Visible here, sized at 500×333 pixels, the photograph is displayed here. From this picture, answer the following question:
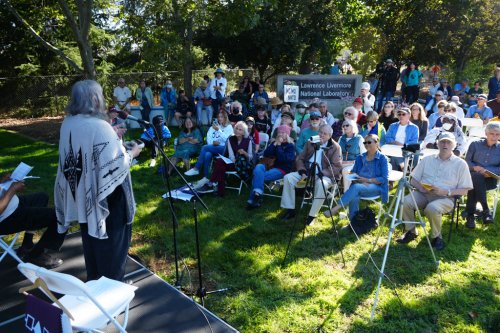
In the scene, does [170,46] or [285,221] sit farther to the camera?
[170,46]

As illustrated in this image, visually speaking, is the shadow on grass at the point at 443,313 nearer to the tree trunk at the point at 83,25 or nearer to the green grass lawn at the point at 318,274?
the green grass lawn at the point at 318,274

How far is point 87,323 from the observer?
91.0 inches

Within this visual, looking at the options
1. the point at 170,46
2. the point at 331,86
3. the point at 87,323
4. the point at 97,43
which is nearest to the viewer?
the point at 87,323

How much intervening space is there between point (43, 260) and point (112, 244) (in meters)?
1.65

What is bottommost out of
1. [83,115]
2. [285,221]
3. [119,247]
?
[285,221]

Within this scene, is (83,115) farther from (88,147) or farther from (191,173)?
(191,173)

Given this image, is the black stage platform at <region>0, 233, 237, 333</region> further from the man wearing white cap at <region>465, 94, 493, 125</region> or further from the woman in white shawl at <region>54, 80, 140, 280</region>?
the man wearing white cap at <region>465, 94, 493, 125</region>

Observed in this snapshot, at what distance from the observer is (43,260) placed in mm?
4016

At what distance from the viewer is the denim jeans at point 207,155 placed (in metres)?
7.10

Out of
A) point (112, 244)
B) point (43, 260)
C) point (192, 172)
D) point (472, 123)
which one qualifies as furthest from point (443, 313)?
point (472, 123)

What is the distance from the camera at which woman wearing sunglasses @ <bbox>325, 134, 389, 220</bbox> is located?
17.0 feet

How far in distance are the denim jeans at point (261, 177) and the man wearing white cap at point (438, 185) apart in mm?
1947

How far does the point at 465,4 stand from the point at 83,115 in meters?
19.4

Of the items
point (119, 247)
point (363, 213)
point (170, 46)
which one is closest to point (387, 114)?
point (363, 213)
